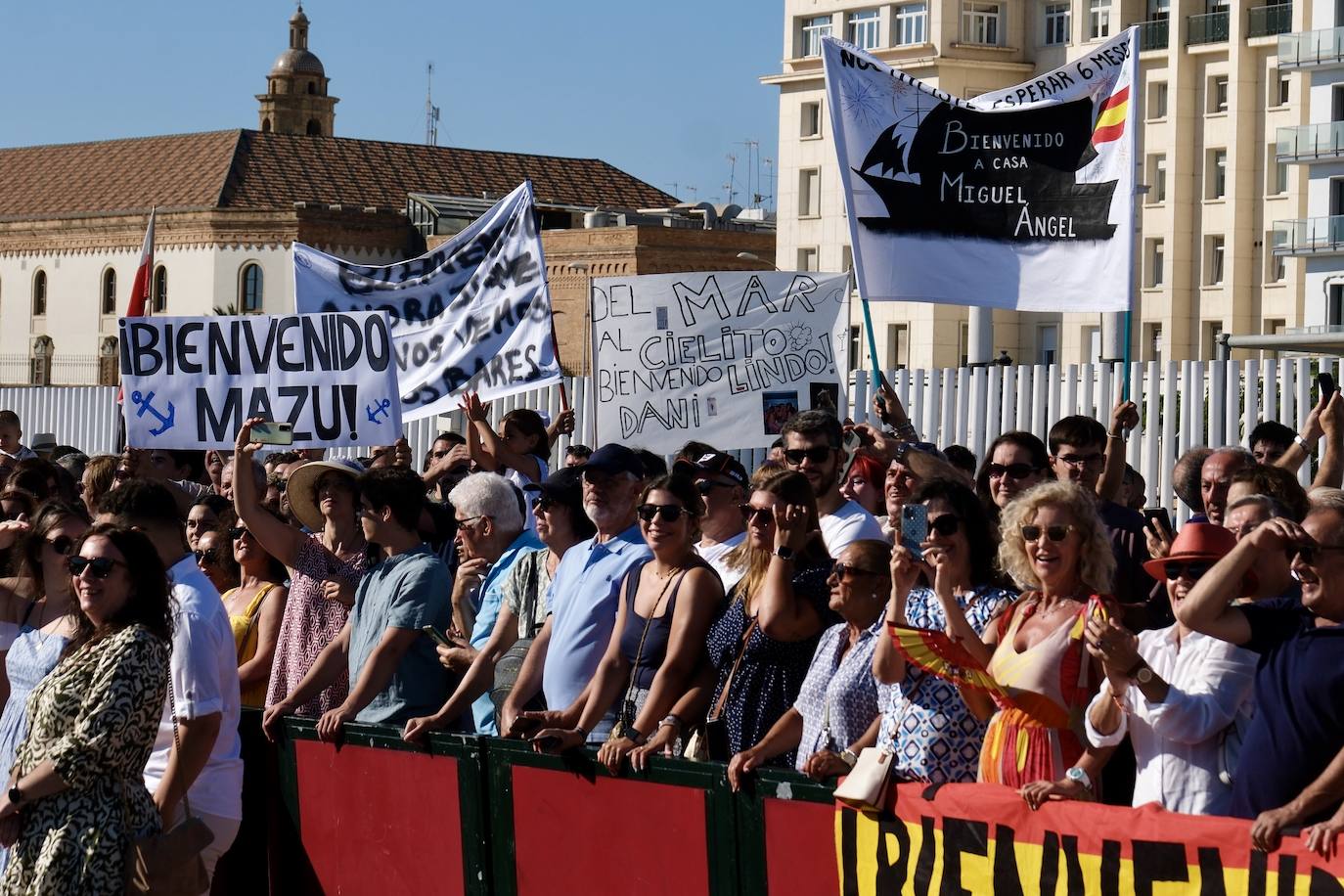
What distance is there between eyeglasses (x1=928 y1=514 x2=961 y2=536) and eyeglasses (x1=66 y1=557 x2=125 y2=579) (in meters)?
2.54

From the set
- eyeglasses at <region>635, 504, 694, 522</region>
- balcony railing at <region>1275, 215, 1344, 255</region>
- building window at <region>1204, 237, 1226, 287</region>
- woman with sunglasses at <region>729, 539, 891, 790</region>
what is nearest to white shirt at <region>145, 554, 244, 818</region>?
eyeglasses at <region>635, 504, 694, 522</region>

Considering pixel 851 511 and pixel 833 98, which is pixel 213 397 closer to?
pixel 833 98

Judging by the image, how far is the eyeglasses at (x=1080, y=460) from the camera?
361 inches

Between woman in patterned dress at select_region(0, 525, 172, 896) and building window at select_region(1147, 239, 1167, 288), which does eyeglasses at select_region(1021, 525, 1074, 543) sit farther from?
building window at select_region(1147, 239, 1167, 288)

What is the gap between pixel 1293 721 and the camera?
6.21 metres

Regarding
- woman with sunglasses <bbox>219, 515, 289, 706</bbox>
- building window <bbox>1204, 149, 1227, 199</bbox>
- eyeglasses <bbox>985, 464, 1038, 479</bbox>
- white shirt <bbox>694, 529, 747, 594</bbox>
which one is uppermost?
building window <bbox>1204, 149, 1227, 199</bbox>

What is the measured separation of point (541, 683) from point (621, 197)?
103 metres

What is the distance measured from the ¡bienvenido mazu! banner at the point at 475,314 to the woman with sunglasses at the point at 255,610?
14.2 ft

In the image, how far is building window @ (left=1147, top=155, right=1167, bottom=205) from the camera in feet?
241

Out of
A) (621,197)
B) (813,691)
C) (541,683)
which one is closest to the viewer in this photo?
(813,691)

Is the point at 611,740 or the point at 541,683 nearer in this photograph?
the point at 611,740

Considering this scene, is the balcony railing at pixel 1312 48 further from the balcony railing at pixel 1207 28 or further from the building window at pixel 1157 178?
the building window at pixel 1157 178

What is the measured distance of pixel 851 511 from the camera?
9148 mm

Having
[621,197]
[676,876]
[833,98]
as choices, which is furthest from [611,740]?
[621,197]
